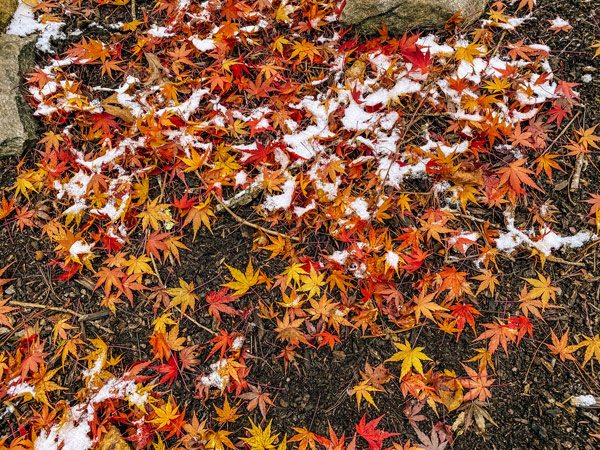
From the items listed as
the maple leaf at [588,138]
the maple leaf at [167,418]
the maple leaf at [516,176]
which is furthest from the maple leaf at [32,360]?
the maple leaf at [588,138]

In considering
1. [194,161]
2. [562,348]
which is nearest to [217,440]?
[194,161]

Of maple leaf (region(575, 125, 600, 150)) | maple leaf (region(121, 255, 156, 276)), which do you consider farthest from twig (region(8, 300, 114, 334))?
maple leaf (region(575, 125, 600, 150))

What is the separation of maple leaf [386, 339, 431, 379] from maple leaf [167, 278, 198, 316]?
116 cm

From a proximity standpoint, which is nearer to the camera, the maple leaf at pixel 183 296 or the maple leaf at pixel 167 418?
the maple leaf at pixel 167 418

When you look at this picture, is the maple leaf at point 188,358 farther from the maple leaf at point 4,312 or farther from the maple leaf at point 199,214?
the maple leaf at point 4,312

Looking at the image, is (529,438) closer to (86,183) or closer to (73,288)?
(73,288)

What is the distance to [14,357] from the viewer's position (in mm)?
2188

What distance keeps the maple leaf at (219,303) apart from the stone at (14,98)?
Result: 1735 mm

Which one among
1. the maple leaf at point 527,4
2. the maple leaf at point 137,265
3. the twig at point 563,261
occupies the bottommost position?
the maple leaf at point 137,265

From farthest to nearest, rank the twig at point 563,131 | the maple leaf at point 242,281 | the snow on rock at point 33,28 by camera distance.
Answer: the snow on rock at point 33,28
the twig at point 563,131
the maple leaf at point 242,281

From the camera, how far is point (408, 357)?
2.04m

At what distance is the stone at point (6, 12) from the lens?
119 inches

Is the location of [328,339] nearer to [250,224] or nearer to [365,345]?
[365,345]

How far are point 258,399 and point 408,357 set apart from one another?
0.83 metres
